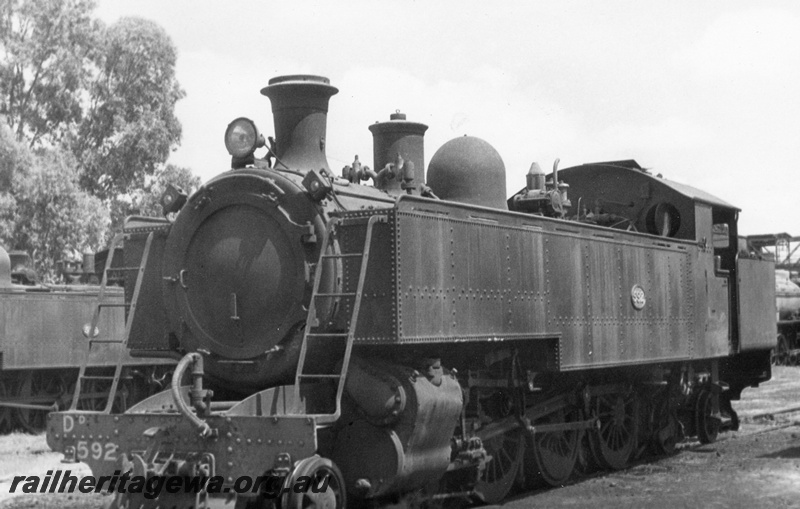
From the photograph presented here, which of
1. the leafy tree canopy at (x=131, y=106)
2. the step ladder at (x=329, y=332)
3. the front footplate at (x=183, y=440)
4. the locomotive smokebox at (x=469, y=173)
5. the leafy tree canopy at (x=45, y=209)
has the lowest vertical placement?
the front footplate at (x=183, y=440)

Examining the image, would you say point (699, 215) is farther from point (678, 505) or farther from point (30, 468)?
point (30, 468)

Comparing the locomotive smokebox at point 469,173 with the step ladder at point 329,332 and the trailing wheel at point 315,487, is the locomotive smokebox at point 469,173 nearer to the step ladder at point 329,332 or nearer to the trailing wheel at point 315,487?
the step ladder at point 329,332

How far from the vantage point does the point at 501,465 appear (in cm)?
1033

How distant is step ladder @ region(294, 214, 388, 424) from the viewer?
7832 mm

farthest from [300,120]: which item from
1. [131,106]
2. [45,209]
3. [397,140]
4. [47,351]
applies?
[131,106]

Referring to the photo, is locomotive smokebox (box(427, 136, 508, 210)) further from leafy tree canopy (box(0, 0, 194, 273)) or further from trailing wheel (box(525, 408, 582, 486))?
leafy tree canopy (box(0, 0, 194, 273))

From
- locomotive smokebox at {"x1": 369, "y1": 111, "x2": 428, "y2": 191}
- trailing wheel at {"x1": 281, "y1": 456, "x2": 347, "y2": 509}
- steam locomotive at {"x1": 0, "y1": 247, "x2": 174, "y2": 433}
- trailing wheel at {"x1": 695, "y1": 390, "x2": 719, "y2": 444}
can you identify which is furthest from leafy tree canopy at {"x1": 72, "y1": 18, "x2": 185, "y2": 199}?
trailing wheel at {"x1": 281, "y1": 456, "x2": 347, "y2": 509}

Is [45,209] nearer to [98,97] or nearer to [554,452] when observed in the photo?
[98,97]

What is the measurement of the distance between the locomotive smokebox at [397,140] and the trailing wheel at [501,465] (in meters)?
2.53

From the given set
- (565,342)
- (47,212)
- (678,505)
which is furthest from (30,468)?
(47,212)

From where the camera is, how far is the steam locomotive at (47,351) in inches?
653

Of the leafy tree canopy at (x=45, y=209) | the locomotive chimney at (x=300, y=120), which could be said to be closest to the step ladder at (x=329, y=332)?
the locomotive chimney at (x=300, y=120)

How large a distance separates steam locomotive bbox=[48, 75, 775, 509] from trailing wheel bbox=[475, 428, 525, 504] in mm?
21

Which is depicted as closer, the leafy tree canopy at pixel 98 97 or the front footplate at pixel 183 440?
the front footplate at pixel 183 440
